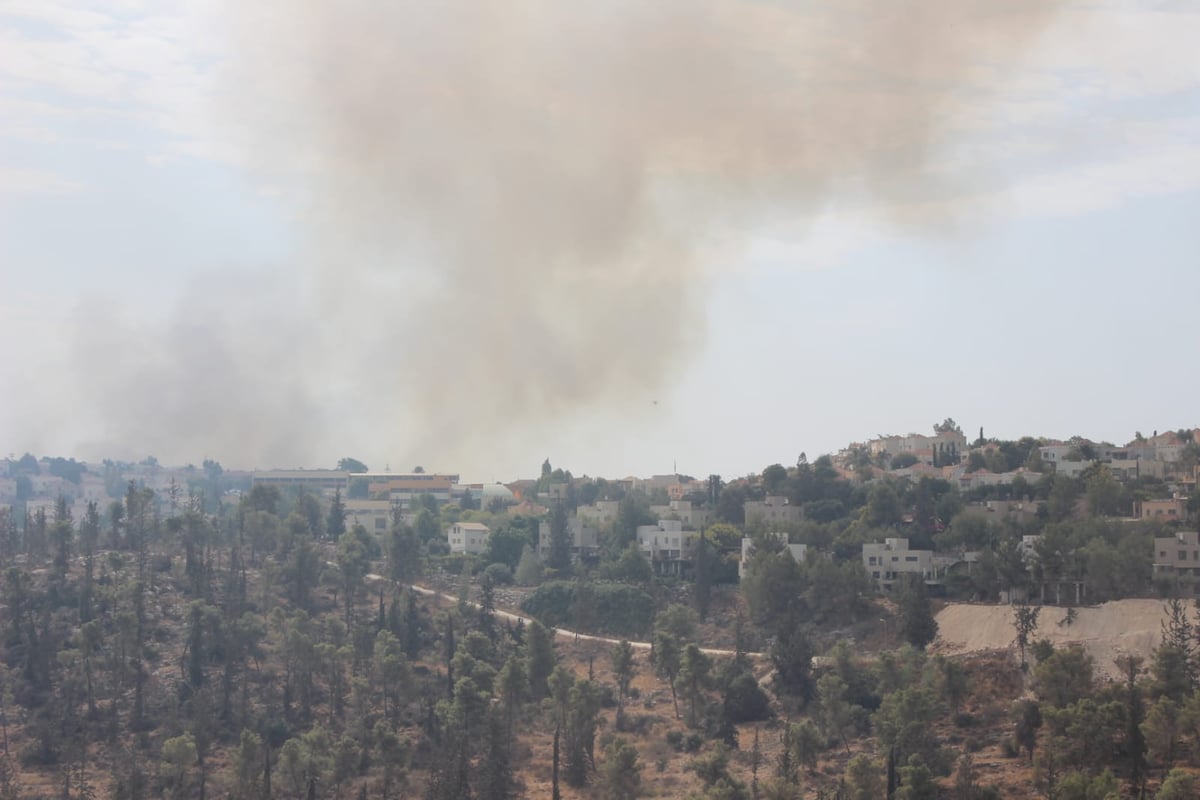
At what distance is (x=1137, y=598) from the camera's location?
2532 inches

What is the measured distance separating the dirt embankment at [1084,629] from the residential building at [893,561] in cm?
893

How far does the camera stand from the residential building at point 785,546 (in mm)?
78938

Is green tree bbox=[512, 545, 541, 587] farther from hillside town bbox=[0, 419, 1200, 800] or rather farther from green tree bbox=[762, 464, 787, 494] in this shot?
green tree bbox=[762, 464, 787, 494]

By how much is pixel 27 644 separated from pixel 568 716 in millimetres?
25215

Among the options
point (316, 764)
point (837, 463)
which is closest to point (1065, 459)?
point (837, 463)

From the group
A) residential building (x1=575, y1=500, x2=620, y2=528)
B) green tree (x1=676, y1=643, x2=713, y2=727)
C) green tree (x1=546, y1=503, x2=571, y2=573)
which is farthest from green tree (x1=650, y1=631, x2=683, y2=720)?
residential building (x1=575, y1=500, x2=620, y2=528)

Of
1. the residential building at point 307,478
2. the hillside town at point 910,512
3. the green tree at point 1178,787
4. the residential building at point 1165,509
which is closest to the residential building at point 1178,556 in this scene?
the hillside town at point 910,512

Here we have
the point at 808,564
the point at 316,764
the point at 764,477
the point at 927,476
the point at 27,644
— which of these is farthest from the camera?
the point at 764,477

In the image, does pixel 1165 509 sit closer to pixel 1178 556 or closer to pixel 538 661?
pixel 1178 556

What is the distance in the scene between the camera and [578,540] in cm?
9619

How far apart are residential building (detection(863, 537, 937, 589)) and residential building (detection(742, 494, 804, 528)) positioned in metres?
12.2

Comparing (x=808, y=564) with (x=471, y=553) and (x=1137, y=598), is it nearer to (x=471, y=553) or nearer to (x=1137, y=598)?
(x=1137, y=598)

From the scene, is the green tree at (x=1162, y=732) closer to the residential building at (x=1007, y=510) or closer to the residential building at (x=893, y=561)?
the residential building at (x=893, y=561)

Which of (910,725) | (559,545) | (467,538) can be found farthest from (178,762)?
(467,538)
